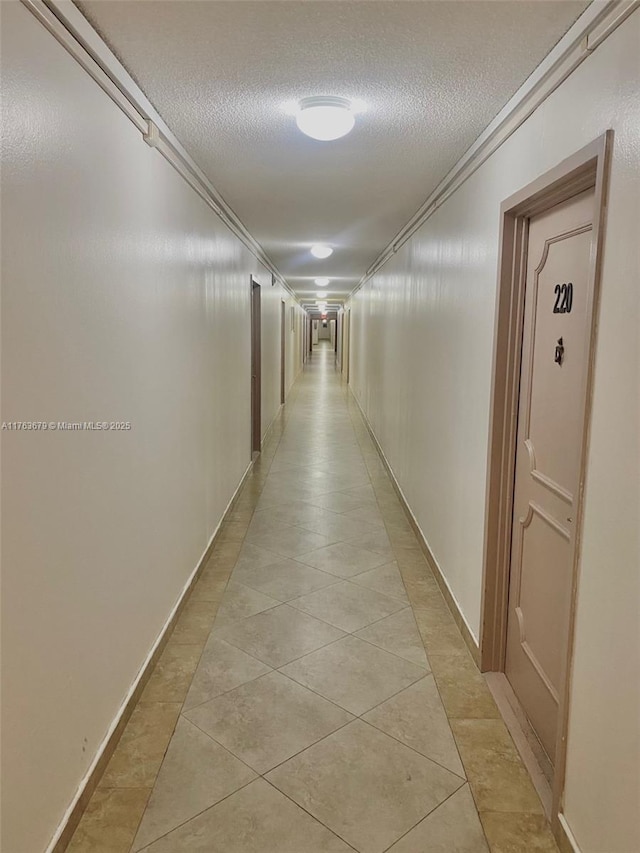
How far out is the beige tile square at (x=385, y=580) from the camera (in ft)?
11.4

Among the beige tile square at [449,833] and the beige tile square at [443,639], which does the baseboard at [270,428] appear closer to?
the beige tile square at [443,639]

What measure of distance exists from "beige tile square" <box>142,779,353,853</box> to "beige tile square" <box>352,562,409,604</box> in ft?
5.40

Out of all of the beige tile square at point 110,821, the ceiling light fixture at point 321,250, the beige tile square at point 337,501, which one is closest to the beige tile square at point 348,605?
the beige tile square at point 110,821

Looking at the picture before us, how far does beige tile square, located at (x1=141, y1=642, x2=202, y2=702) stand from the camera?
245 cm

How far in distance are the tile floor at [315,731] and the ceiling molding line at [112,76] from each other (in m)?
2.36

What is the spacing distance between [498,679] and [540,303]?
5.55 ft

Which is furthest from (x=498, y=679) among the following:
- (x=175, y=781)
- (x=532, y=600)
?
(x=175, y=781)

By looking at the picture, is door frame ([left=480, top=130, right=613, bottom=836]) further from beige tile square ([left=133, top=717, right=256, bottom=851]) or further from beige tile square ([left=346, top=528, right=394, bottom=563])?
beige tile square ([left=346, top=528, right=394, bottom=563])

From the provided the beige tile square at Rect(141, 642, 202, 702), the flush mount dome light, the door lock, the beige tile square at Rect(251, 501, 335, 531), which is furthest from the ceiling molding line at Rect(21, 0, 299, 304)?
the beige tile square at Rect(251, 501, 335, 531)

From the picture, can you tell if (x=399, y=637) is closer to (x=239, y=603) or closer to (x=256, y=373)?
(x=239, y=603)

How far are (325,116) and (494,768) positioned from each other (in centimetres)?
261

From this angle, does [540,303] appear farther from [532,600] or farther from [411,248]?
[411,248]

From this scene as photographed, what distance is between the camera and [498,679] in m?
2.58

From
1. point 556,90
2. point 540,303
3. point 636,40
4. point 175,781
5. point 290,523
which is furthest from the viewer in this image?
point 290,523
